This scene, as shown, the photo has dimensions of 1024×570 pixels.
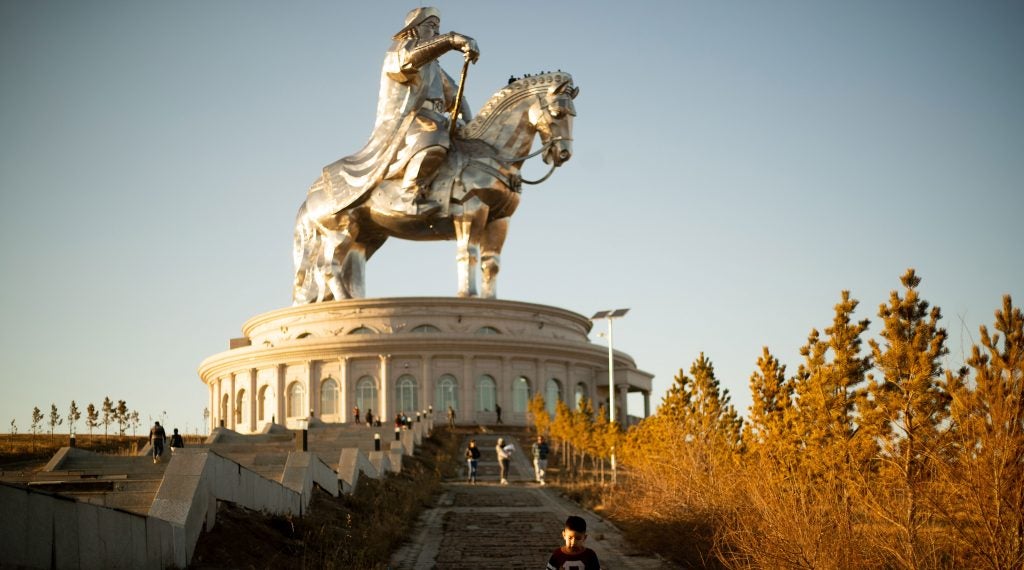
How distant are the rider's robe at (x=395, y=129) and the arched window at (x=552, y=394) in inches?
500

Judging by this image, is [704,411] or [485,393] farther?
[485,393]

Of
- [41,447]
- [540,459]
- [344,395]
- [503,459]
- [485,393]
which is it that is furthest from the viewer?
[485,393]

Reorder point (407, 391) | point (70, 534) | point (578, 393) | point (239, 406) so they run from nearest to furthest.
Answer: point (70, 534), point (407, 391), point (578, 393), point (239, 406)

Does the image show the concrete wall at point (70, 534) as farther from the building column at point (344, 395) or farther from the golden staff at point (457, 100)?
the building column at point (344, 395)

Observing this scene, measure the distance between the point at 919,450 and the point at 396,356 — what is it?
42029 mm

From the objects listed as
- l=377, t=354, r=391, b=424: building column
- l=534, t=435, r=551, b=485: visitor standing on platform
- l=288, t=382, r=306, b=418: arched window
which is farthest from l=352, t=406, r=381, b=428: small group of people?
l=534, t=435, r=551, b=485: visitor standing on platform

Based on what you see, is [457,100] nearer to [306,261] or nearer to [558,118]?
[558,118]

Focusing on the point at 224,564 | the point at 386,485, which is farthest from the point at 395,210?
the point at 224,564

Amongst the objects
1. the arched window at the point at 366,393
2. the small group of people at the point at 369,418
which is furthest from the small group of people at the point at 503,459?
the arched window at the point at 366,393

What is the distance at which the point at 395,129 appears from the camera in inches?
1834

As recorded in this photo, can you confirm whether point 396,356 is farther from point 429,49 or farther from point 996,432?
point 996,432

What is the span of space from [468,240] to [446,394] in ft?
25.3

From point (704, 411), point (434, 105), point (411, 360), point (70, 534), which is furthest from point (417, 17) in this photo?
point (70, 534)

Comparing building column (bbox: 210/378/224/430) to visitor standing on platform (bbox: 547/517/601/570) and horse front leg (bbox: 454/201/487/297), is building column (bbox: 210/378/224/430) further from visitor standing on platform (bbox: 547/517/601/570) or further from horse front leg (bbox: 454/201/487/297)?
visitor standing on platform (bbox: 547/517/601/570)
